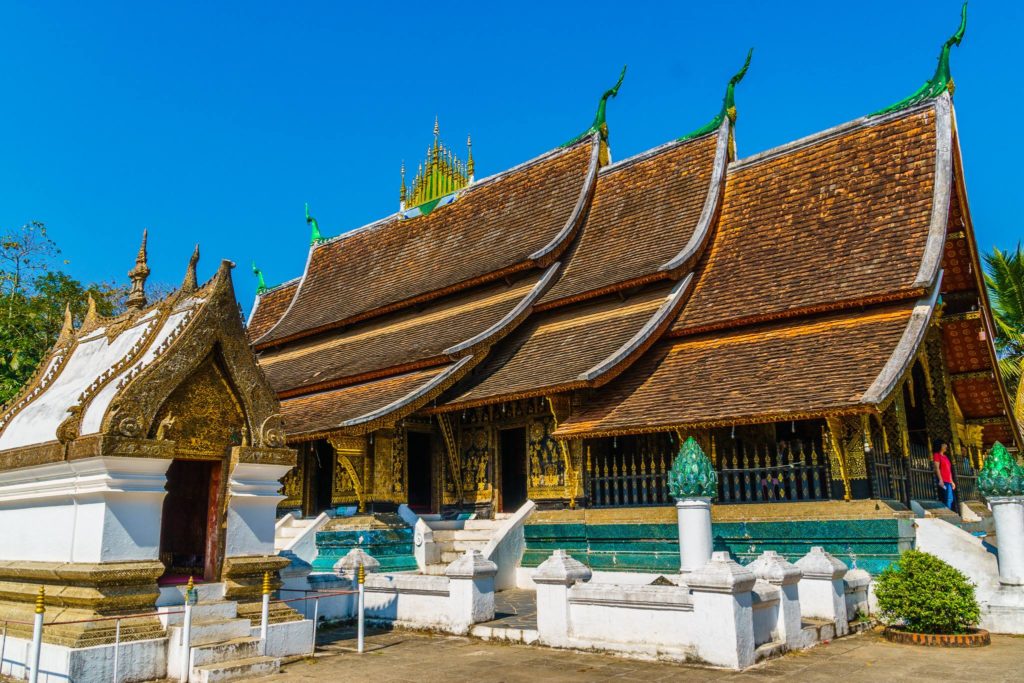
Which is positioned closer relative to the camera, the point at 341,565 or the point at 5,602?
the point at 5,602

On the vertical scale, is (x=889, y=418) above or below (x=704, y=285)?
below

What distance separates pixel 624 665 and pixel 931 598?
2974mm

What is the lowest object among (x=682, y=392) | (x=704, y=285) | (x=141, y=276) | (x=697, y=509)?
(x=697, y=509)

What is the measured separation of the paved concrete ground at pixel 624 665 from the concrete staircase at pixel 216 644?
0.25 m

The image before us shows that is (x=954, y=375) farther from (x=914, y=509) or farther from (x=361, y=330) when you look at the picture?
(x=361, y=330)

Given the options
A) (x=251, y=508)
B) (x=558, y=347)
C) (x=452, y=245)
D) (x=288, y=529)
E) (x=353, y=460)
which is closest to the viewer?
(x=251, y=508)

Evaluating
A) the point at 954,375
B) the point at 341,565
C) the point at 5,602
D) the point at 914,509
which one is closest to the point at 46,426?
the point at 5,602

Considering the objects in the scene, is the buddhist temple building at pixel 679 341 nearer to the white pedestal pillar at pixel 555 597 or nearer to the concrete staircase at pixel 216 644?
the white pedestal pillar at pixel 555 597

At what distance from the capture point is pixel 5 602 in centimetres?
679

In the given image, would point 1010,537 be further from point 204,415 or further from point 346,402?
point 346,402

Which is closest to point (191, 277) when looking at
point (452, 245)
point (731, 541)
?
point (731, 541)

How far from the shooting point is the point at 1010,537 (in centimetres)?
830

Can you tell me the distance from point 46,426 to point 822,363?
333 inches

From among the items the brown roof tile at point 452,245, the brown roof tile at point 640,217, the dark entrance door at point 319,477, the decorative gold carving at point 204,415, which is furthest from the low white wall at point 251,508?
the brown roof tile at point 452,245
